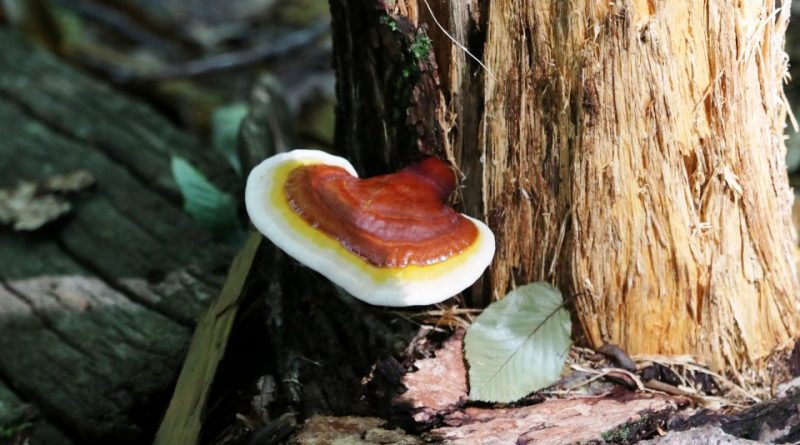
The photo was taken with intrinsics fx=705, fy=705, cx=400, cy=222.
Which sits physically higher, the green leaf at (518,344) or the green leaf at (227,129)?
the green leaf at (227,129)

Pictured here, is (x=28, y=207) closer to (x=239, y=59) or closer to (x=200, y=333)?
(x=200, y=333)

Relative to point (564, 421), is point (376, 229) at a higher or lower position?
higher

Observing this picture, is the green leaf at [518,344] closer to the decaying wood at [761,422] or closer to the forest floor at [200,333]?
the forest floor at [200,333]

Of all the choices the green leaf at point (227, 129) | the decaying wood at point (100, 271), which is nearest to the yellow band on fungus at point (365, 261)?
the decaying wood at point (100, 271)

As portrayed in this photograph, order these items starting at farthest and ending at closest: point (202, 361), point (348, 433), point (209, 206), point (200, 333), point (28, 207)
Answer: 1. point (28, 207)
2. point (209, 206)
3. point (200, 333)
4. point (202, 361)
5. point (348, 433)

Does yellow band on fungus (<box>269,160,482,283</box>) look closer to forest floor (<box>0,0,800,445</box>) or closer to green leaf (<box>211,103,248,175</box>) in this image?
forest floor (<box>0,0,800,445</box>)

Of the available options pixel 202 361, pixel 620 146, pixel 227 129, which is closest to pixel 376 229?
pixel 620 146

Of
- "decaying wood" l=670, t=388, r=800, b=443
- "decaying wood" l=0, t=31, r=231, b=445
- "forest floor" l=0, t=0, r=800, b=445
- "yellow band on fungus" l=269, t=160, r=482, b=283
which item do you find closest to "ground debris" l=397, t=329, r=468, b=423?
"forest floor" l=0, t=0, r=800, b=445
